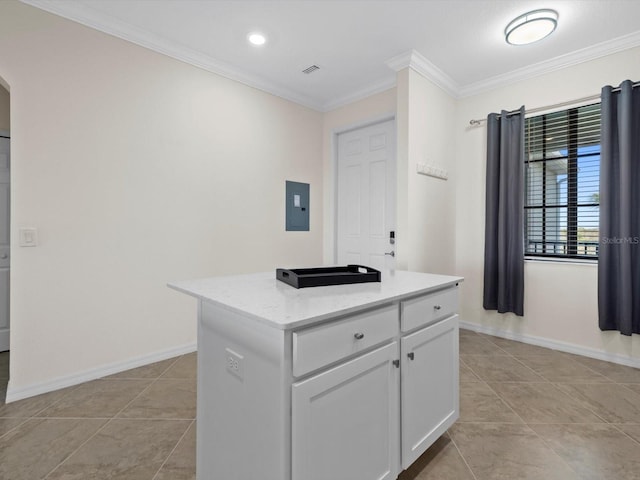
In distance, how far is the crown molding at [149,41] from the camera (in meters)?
2.25

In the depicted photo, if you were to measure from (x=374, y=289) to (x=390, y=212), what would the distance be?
7.55ft

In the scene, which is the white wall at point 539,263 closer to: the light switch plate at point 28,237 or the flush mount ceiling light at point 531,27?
the flush mount ceiling light at point 531,27

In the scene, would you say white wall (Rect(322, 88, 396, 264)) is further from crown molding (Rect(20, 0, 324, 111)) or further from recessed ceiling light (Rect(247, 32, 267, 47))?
recessed ceiling light (Rect(247, 32, 267, 47))

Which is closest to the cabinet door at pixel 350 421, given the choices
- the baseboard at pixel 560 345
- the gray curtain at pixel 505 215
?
the gray curtain at pixel 505 215

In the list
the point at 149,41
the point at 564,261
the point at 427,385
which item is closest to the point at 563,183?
the point at 564,261

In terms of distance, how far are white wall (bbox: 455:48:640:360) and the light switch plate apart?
3.73m

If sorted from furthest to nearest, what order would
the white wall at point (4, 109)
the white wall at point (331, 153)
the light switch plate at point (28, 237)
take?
1. the white wall at point (331, 153)
2. the white wall at point (4, 109)
3. the light switch plate at point (28, 237)

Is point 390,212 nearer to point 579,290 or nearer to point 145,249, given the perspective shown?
point 579,290

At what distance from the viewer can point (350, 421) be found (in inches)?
44.7

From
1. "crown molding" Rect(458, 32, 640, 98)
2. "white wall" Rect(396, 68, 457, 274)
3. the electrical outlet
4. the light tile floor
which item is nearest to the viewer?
the electrical outlet

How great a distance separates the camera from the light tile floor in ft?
5.01

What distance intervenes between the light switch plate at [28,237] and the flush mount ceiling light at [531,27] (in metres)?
3.67

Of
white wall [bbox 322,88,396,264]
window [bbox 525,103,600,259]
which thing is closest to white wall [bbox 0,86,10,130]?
white wall [bbox 322,88,396,264]

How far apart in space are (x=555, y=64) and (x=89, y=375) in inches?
183
